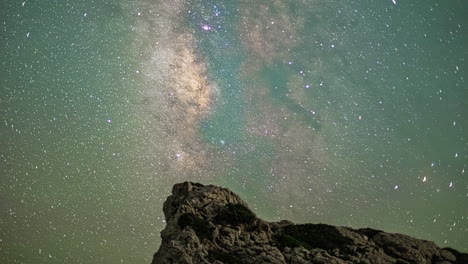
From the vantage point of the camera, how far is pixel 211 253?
2345 cm

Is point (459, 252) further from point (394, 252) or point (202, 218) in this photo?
point (202, 218)

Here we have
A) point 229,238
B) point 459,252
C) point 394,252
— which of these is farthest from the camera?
point 459,252

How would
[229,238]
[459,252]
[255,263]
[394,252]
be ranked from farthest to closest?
→ [459,252], [394,252], [229,238], [255,263]

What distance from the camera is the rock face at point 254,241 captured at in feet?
76.4

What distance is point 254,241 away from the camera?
81.1 ft

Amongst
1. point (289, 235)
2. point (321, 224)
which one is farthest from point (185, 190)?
point (321, 224)

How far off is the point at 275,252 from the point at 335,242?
4.63 metres

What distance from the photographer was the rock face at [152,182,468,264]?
23.3m

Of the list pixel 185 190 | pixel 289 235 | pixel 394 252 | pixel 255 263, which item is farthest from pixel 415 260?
pixel 185 190

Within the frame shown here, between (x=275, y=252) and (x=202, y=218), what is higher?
(x=202, y=218)

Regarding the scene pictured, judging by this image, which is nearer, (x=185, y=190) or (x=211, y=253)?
(x=211, y=253)

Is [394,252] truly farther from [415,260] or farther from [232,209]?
[232,209]

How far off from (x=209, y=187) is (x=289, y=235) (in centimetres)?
635

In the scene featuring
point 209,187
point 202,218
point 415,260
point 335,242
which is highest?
point 209,187
